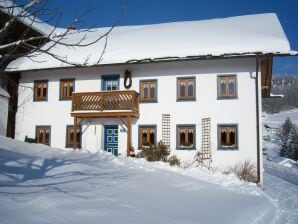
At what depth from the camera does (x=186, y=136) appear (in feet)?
54.0

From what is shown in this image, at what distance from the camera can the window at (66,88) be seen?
60.9ft

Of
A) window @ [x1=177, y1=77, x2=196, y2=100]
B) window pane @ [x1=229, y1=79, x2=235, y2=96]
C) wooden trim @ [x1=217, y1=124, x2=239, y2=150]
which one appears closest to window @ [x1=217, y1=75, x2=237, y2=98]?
window pane @ [x1=229, y1=79, x2=235, y2=96]

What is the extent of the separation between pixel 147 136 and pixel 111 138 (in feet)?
→ 6.91

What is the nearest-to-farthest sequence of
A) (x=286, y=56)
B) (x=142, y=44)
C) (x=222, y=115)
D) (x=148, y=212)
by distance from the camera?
(x=148, y=212) → (x=286, y=56) → (x=222, y=115) → (x=142, y=44)

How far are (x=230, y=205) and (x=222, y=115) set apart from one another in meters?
7.98

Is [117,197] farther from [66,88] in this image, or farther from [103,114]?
[66,88]

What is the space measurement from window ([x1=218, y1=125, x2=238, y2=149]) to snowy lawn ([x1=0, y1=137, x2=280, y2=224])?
380 cm

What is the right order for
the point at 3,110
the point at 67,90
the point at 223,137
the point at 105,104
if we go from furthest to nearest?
the point at 67,90 → the point at 3,110 → the point at 105,104 → the point at 223,137

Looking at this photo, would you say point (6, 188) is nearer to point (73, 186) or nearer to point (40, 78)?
point (73, 186)

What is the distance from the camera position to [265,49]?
1508 centimetres

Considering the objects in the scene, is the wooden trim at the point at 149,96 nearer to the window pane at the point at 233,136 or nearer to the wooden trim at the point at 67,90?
the wooden trim at the point at 67,90

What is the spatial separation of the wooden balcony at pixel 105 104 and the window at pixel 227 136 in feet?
13.9

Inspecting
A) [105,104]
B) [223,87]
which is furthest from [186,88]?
[105,104]

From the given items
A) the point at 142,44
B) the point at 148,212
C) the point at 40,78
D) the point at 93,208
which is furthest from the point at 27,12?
the point at 40,78
